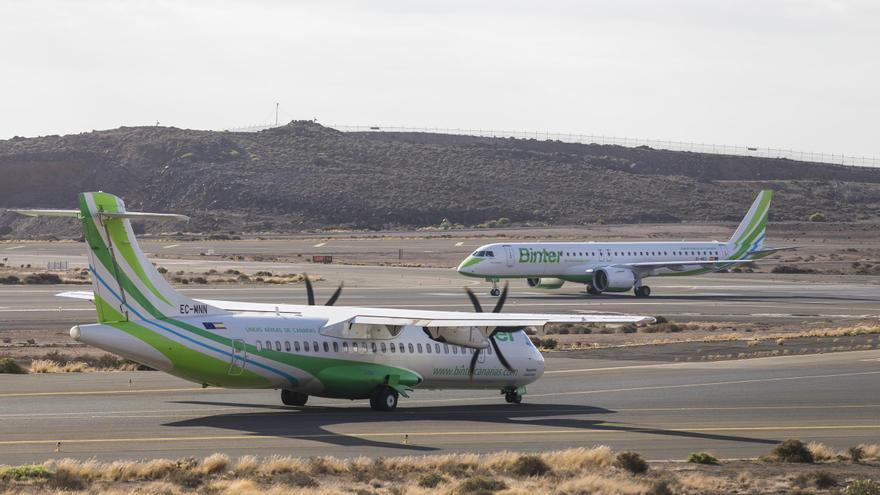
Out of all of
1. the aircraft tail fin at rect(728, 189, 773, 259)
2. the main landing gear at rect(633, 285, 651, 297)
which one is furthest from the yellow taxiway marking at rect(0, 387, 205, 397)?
the aircraft tail fin at rect(728, 189, 773, 259)

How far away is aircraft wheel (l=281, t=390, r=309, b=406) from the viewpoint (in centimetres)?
3344

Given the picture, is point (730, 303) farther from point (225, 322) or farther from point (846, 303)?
point (225, 322)

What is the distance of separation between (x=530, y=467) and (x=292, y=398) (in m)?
10.8

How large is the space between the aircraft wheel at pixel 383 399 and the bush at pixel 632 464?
9402 mm

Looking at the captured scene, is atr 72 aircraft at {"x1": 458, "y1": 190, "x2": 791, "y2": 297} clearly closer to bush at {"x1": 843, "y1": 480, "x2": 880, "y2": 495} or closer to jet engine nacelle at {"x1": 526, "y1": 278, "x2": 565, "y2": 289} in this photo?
jet engine nacelle at {"x1": 526, "y1": 278, "x2": 565, "y2": 289}

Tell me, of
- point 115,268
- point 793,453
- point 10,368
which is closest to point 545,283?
point 10,368

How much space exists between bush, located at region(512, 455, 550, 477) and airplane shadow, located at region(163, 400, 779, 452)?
3.16m

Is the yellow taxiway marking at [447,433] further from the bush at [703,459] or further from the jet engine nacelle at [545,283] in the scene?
the jet engine nacelle at [545,283]

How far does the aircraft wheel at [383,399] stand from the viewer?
33.0 m

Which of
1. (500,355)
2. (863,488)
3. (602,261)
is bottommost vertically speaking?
(863,488)

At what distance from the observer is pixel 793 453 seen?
2638 centimetres

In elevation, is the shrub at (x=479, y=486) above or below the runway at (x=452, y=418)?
above

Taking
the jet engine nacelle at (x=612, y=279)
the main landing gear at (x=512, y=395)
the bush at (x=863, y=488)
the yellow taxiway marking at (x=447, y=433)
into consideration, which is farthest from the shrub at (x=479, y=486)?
the jet engine nacelle at (x=612, y=279)

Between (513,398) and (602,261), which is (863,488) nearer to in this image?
(513,398)
